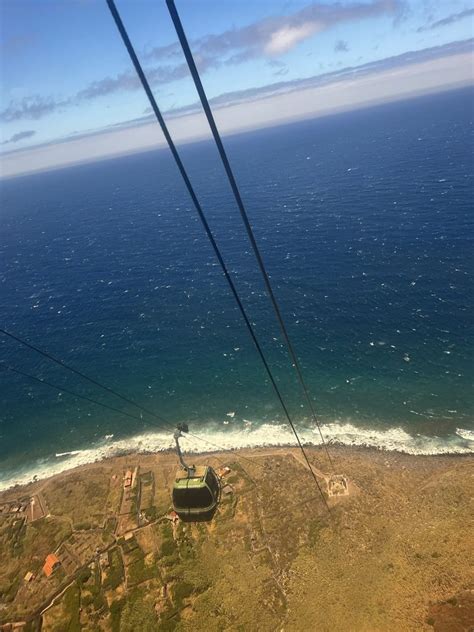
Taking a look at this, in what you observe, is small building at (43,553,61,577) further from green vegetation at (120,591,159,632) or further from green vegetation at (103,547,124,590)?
green vegetation at (120,591,159,632)

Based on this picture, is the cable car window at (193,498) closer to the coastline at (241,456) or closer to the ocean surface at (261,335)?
the coastline at (241,456)

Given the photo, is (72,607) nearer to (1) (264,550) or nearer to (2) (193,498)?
(1) (264,550)

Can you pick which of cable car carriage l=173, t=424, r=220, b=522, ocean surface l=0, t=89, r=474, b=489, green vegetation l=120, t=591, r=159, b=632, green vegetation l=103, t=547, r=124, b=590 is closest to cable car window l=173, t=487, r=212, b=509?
cable car carriage l=173, t=424, r=220, b=522

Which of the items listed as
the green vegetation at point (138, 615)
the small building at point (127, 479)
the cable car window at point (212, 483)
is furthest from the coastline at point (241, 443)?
the cable car window at point (212, 483)

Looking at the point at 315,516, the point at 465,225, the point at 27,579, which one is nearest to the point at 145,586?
the point at 27,579

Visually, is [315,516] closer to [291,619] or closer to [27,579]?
[291,619]

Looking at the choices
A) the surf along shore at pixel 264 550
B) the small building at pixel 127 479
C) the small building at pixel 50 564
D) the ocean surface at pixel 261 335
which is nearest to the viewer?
the surf along shore at pixel 264 550

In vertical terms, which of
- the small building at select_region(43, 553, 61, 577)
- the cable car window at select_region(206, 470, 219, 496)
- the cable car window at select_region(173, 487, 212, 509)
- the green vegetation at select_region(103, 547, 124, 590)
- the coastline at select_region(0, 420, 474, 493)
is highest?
the cable car window at select_region(173, 487, 212, 509)
